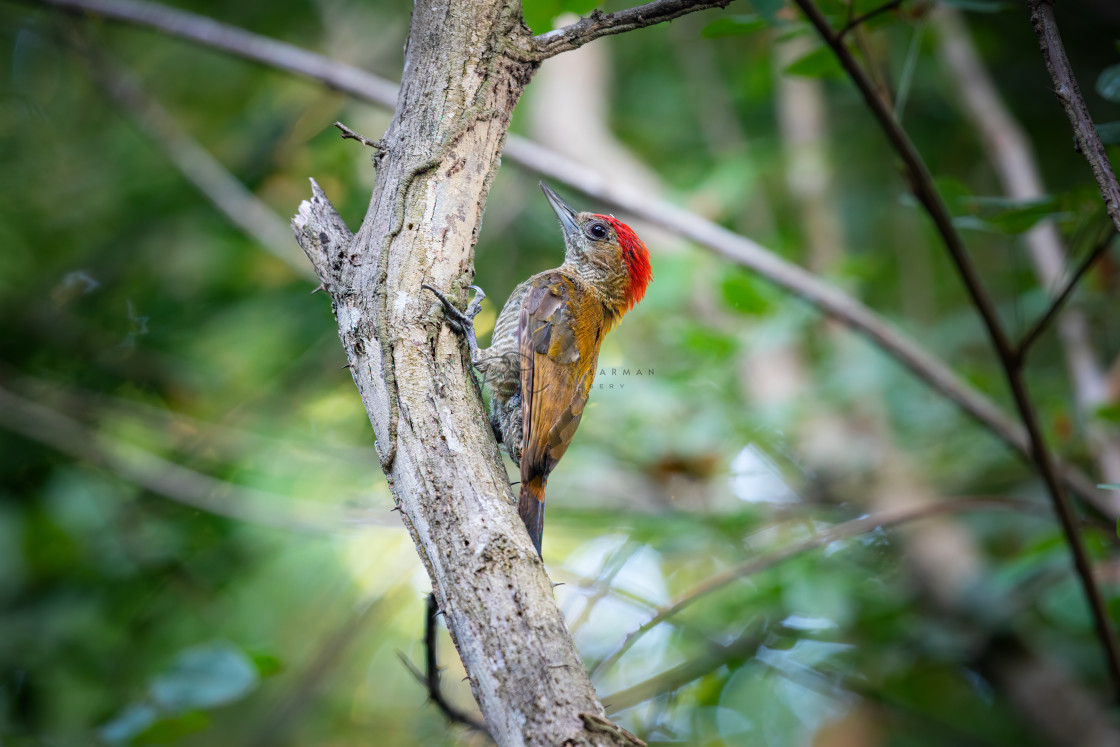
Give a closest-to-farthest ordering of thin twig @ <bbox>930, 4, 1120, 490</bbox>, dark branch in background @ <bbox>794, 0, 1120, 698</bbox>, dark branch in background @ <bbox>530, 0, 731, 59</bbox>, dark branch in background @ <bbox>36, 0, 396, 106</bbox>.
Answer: dark branch in background @ <bbox>530, 0, 731, 59</bbox> < dark branch in background @ <bbox>794, 0, 1120, 698</bbox> < dark branch in background @ <bbox>36, 0, 396, 106</bbox> < thin twig @ <bbox>930, 4, 1120, 490</bbox>

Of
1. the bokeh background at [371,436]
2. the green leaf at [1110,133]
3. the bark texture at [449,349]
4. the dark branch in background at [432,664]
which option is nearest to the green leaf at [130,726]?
the bokeh background at [371,436]

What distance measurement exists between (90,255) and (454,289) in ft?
12.3

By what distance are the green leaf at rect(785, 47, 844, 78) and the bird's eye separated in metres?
1.07

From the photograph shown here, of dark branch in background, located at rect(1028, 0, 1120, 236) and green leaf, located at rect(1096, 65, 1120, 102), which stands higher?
green leaf, located at rect(1096, 65, 1120, 102)

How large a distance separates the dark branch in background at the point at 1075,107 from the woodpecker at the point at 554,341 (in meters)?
1.36

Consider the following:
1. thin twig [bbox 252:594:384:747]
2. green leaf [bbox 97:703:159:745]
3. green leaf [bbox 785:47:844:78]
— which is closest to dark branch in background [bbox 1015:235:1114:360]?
green leaf [bbox 785:47:844:78]

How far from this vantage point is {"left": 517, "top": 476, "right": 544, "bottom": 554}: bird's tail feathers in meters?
2.39

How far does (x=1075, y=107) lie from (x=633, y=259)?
2.04 m

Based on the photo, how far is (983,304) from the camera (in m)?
2.30

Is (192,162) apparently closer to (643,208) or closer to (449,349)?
(643,208)

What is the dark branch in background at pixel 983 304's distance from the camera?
2.08 meters

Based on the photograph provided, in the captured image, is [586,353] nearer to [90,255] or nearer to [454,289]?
[454,289]

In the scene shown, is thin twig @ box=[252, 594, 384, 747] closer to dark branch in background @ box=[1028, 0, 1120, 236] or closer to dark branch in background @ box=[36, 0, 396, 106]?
dark branch in background @ box=[36, 0, 396, 106]

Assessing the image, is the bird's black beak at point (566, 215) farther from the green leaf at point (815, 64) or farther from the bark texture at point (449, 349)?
the bark texture at point (449, 349)
